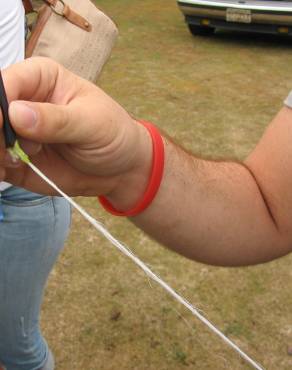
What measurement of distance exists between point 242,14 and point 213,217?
194 inches

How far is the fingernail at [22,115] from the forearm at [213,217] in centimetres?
50

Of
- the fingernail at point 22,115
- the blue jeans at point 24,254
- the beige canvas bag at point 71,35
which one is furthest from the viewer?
the beige canvas bag at point 71,35

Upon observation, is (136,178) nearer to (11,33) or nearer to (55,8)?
(11,33)

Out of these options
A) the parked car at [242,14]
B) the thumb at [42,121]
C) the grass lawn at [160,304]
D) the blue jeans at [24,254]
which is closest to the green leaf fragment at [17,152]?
the thumb at [42,121]

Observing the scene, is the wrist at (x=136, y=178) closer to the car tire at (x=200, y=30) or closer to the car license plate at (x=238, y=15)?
the car license plate at (x=238, y=15)

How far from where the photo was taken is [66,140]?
41.1 inches

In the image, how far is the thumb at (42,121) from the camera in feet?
3.09

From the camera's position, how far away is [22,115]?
3.08ft

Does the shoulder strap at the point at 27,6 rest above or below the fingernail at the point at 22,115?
below

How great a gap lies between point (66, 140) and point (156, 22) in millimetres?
6427

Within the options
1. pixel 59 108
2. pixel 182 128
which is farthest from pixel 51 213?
pixel 182 128

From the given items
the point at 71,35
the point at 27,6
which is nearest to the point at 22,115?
the point at 71,35

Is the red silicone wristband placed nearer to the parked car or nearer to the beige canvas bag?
the beige canvas bag

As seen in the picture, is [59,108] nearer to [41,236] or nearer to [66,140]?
[66,140]
